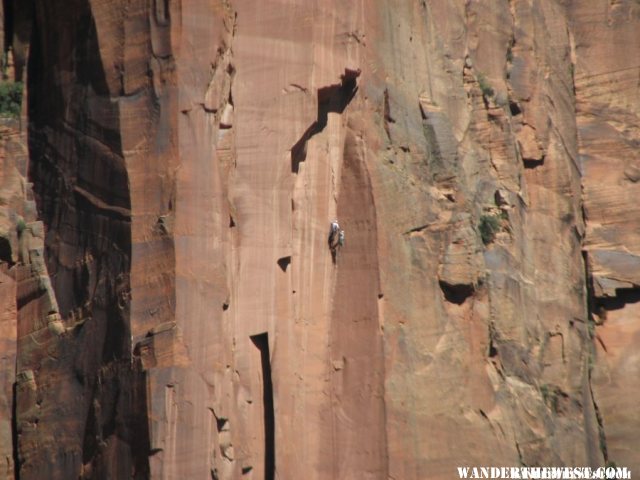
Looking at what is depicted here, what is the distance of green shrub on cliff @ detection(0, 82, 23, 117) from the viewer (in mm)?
24984

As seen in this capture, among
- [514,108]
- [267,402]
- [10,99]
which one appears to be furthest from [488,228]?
[10,99]

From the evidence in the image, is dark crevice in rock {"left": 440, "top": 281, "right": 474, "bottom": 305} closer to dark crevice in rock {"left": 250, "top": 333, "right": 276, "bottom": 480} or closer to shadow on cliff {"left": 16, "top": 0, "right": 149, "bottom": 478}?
dark crevice in rock {"left": 250, "top": 333, "right": 276, "bottom": 480}

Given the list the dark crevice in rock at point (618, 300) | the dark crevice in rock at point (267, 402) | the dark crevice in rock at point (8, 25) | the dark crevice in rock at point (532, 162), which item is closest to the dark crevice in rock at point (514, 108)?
the dark crevice in rock at point (532, 162)

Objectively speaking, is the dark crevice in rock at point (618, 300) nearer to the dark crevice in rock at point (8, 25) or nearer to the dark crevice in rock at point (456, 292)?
the dark crevice in rock at point (456, 292)

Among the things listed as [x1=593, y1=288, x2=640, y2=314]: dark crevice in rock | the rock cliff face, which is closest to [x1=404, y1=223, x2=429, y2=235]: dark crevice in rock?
the rock cliff face

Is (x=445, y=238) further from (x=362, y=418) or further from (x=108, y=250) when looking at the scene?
(x=108, y=250)

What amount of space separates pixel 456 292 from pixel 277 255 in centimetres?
411

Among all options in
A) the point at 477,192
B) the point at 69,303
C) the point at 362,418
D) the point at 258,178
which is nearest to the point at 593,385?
the point at 477,192

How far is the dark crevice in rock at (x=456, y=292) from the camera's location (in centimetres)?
2756

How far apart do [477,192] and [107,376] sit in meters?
9.61

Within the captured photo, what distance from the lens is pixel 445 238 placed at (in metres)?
27.8

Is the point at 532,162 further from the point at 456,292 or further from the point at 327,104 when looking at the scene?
the point at 327,104

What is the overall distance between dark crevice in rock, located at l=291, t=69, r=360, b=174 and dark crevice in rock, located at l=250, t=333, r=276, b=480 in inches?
113

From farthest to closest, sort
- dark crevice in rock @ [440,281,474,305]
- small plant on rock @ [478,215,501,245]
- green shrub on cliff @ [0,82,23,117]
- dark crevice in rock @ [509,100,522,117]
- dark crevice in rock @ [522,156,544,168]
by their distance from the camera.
A: dark crevice in rock @ [522,156,544,168], dark crevice in rock @ [509,100,522,117], small plant on rock @ [478,215,501,245], dark crevice in rock @ [440,281,474,305], green shrub on cliff @ [0,82,23,117]
